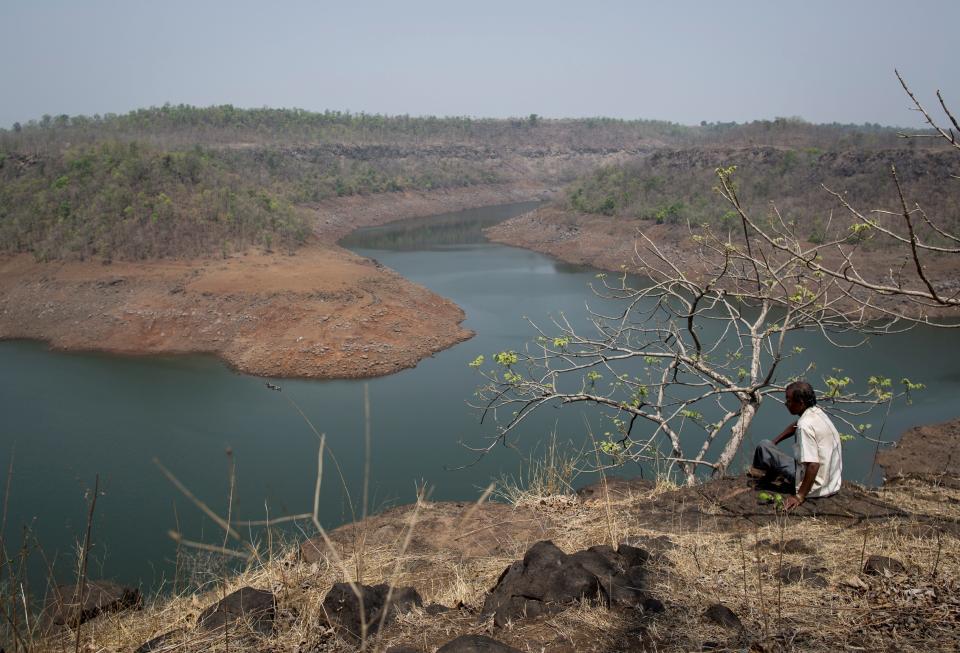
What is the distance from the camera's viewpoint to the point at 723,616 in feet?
7.52

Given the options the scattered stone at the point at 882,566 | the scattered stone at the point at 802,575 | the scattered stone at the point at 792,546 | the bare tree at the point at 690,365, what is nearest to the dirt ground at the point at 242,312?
the bare tree at the point at 690,365

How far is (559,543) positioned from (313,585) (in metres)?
1.48

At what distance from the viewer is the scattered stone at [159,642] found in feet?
7.61

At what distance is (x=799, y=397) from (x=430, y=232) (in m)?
28.8

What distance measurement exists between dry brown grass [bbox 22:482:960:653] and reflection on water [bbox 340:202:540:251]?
24.3m

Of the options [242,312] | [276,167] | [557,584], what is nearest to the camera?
[557,584]

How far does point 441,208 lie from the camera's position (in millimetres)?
38938

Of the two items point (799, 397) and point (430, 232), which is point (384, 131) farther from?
point (799, 397)

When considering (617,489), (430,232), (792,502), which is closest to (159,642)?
(792,502)

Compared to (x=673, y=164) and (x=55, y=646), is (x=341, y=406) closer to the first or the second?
(x=55, y=646)

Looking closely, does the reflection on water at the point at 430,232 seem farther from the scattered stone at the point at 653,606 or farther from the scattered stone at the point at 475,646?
the scattered stone at the point at 475,646

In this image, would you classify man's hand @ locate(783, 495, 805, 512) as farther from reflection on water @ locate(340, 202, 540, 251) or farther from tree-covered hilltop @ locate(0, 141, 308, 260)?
reflection on water @ locate(340, 202, 540, 251)

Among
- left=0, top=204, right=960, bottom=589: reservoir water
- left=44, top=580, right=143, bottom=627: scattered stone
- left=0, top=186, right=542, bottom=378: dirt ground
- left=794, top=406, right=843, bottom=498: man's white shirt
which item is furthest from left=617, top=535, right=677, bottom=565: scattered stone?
left=0, top=186, right=542, bottom=378: dirt ground

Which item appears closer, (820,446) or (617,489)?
(820,446)
